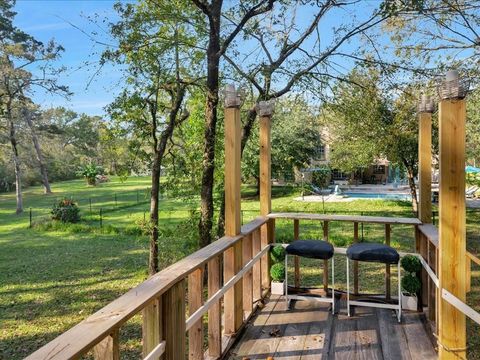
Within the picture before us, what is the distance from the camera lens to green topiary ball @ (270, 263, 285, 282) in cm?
370

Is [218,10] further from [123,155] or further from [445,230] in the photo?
[445,230]

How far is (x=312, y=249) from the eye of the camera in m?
3.23

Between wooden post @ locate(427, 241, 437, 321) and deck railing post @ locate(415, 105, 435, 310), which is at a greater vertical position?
deck railing post @ locate(415, 105, 435, 310)

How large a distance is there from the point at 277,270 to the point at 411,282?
1205 millimetres

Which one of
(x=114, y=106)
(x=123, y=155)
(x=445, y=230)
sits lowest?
(x=445, y=230)

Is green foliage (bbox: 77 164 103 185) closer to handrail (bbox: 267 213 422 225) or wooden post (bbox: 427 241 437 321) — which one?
handrail (bbox: 267 213 422 225)

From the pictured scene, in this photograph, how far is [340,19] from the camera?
4961mm

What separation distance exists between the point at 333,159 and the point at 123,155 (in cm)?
1086

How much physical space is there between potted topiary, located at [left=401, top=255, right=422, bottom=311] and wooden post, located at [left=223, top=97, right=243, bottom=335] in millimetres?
1479

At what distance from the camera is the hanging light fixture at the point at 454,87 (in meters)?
2.02

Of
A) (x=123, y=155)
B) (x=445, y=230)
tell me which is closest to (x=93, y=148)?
(x=123, y=155)

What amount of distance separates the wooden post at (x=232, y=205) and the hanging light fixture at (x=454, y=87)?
1.35 metres

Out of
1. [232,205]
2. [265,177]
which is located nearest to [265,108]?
[265,177]

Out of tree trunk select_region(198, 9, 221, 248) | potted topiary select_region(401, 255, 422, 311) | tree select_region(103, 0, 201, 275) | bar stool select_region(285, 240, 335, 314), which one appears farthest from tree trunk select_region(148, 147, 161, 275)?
potted topiary select_region(401, 255, 422, 311)
